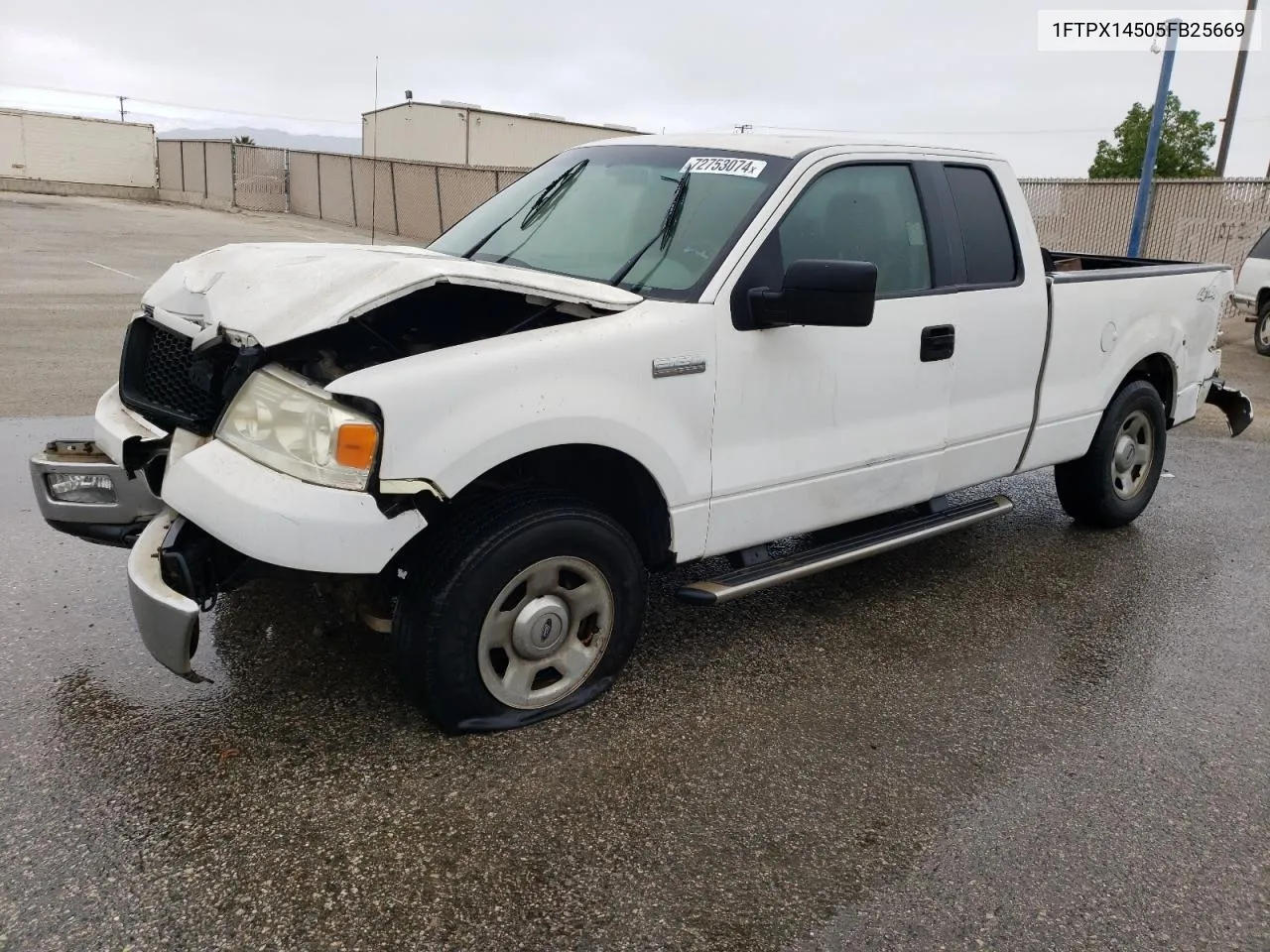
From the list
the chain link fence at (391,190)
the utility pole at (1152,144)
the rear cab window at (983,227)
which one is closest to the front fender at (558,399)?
the rear cab window at (983,227)

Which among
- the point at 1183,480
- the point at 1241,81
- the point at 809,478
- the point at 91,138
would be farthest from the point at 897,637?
the point at 91,138

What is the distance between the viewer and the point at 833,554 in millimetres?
4035

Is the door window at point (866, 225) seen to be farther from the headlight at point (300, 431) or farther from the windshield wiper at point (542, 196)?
the headlight at point (300, 431)

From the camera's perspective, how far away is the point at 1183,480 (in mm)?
6977

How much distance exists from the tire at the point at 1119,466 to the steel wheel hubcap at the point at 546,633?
129 inches

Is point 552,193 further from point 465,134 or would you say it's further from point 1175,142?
point 465,134

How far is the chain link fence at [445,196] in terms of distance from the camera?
1580cm

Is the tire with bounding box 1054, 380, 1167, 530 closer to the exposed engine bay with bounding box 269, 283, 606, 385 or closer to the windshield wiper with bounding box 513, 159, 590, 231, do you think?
the windshield wiper with bounding box 513, 159, 590, 231

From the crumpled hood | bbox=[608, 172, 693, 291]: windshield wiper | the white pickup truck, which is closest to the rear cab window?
the white pickup truck

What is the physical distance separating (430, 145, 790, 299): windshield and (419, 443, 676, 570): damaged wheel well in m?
0.62

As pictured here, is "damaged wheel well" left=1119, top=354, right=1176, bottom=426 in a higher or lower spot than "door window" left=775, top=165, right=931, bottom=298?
lower

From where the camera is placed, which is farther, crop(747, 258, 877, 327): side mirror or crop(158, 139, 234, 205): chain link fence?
crop(158, 139, 234, 205): chain link fence

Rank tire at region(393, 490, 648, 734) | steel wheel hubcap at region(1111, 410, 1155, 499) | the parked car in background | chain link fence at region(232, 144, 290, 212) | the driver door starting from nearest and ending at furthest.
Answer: tire at region(393, 490, 648, 734) < the driver door < steel wheel hubcap at region(1111, 410, 1155, 499) < the parked car in background < chain link fence at region(232, 144, 290, 212)

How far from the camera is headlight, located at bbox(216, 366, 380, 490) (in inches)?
109
